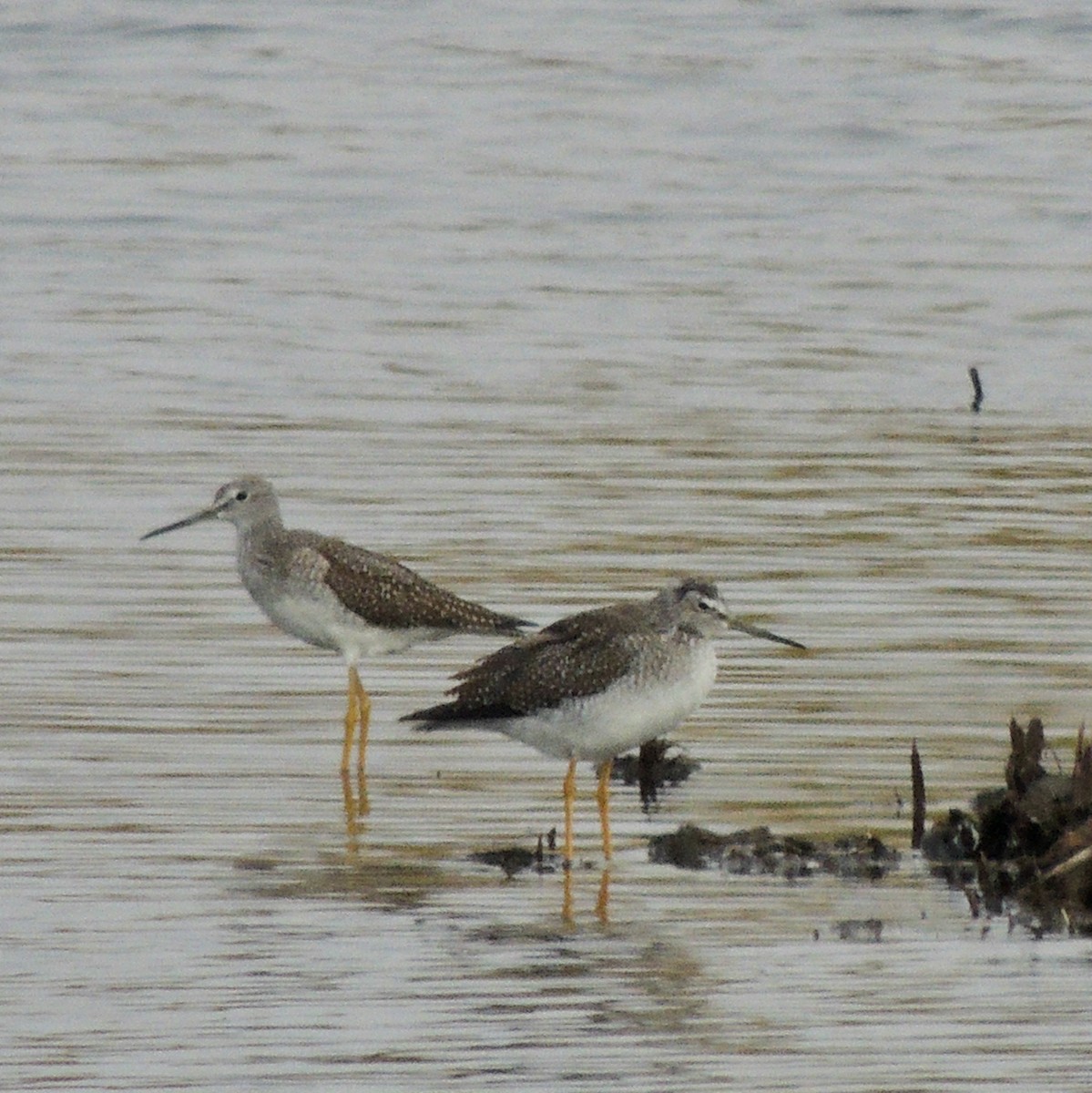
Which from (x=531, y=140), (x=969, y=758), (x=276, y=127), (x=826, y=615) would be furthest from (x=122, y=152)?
(x=969, y=758)

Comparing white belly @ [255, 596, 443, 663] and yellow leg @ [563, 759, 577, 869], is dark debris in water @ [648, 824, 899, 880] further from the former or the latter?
white belly @ [255, 596, 443, 663]

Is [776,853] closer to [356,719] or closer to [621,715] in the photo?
[621,715]

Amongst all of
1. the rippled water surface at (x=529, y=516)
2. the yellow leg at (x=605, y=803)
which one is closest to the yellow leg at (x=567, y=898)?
the rippled water surface at (x=529, y=516)

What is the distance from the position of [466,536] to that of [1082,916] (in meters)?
7.26

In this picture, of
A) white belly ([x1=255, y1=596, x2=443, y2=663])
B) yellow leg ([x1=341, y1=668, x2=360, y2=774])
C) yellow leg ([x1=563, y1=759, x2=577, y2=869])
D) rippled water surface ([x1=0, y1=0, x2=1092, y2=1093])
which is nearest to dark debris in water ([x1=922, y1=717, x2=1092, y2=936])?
rippled water surface ([x1=0, y1=0, x2=1092, y2=1093])

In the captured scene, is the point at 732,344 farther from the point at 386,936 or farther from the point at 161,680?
the point at 386,936

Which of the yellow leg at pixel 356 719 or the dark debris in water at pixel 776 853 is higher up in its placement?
the yellow leg at pixel 356 719

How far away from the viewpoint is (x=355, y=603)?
13.3 m

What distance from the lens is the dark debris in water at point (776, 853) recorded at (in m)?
10.3

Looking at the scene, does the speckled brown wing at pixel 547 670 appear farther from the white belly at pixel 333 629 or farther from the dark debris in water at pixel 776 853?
the white belly at pixel 333 629

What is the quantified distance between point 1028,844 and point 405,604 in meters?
3.90

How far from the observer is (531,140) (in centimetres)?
3884

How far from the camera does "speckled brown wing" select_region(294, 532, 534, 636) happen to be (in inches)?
520

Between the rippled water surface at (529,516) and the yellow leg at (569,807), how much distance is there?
3.8 inches
